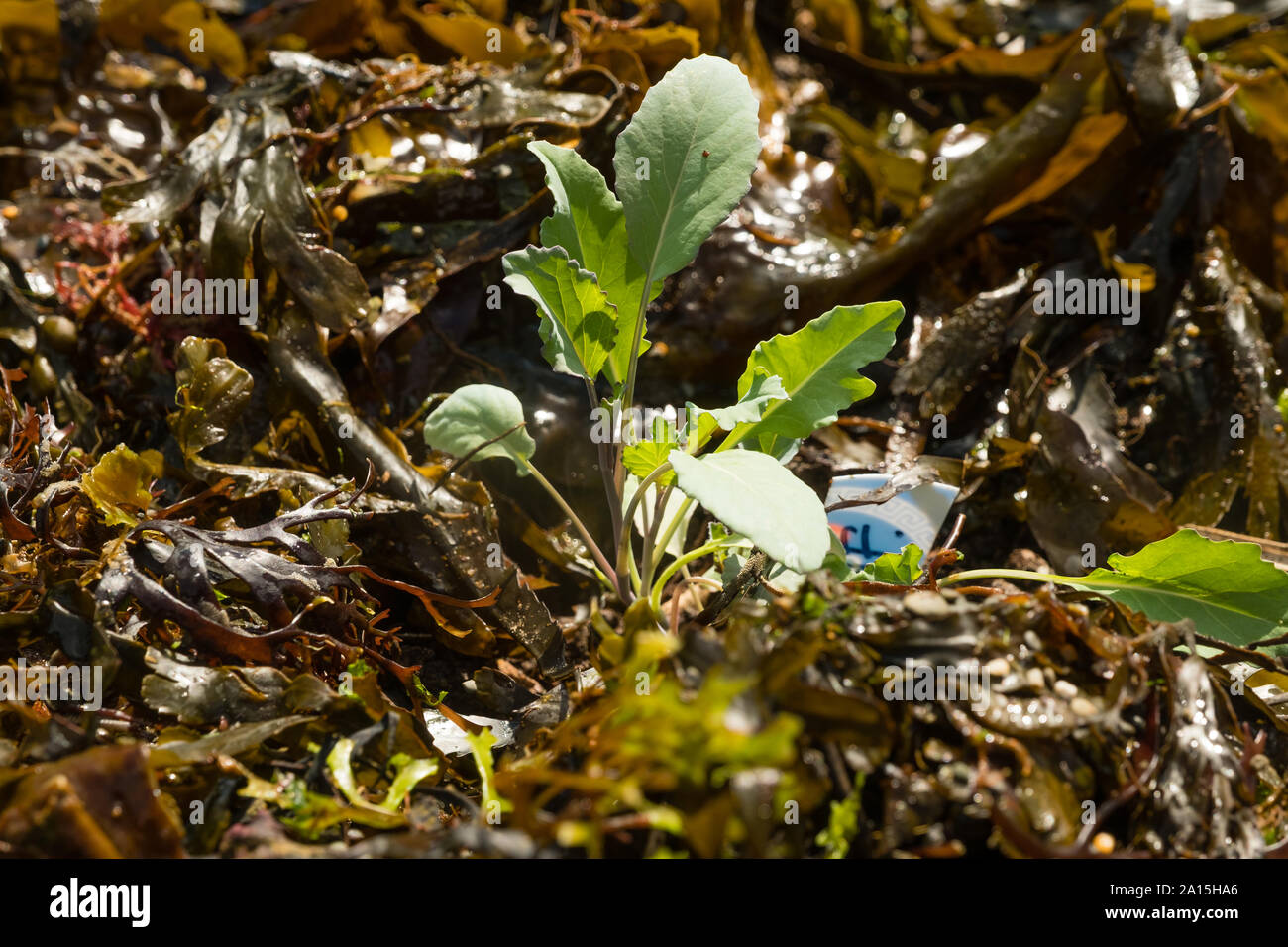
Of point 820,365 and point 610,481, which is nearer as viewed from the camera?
point 820,365

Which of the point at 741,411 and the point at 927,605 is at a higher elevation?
the point at 741,411

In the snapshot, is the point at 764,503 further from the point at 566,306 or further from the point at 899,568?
the point at 566,306

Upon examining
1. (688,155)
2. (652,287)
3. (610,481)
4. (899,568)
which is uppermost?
(688,155)

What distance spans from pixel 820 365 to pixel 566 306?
343 mm

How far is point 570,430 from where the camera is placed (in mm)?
1441

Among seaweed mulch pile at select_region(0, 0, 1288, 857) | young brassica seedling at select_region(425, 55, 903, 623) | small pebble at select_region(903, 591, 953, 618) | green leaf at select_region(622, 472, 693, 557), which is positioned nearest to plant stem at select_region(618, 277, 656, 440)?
young brassica seedling at select_region(425, 55, 903, 623)

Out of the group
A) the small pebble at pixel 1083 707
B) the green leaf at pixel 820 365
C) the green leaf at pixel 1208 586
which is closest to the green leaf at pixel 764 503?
the green leaf at pixel 820 365

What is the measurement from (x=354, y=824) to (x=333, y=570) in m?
0.32

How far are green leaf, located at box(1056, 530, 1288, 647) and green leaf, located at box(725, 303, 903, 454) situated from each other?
0.40m

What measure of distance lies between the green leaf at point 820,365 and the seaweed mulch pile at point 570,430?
0.24 metres

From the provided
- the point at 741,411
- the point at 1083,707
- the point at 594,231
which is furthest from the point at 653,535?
the point at 1083,707

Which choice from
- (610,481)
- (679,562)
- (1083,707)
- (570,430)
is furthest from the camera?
(570,430)

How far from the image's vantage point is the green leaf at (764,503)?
0.85 metres
